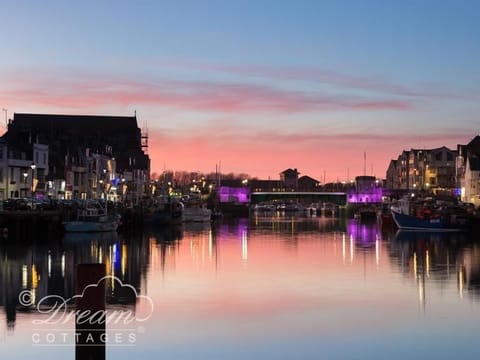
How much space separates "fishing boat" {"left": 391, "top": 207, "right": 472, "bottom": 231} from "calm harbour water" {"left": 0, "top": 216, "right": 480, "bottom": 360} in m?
36.3

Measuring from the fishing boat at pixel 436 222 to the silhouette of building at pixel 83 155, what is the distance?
43.7 metres

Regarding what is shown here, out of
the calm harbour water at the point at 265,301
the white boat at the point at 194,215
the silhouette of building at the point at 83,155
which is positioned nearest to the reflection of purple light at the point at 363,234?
the calm harbour water at the point at 265,301

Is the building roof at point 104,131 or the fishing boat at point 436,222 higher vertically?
the building roof at point 104,131

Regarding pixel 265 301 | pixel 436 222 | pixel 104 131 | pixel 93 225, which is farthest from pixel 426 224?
pixel 104 131

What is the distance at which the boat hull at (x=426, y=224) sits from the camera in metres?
102

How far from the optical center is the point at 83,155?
126000 millimetres

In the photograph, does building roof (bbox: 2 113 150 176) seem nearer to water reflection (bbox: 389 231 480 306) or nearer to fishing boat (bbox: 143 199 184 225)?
fishing boat (bbox: 143 199 184 225)

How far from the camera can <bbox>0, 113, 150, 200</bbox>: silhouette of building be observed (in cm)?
10844

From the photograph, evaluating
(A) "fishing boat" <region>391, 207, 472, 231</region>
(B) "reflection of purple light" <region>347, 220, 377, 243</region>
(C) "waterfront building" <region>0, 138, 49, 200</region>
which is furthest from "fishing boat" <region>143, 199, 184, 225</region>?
(A) "fishing boat" <region>391, 207, 472, 231</region>

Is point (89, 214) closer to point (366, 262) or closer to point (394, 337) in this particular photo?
point (366, 262)

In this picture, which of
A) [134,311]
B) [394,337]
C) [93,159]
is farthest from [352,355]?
[93,159]

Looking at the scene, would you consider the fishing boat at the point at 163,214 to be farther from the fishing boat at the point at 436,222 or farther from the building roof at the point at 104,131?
the fishing boat at the point at 436,222

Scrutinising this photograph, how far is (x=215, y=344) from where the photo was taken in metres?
26.3

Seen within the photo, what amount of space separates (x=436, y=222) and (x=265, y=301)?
2823 inches
